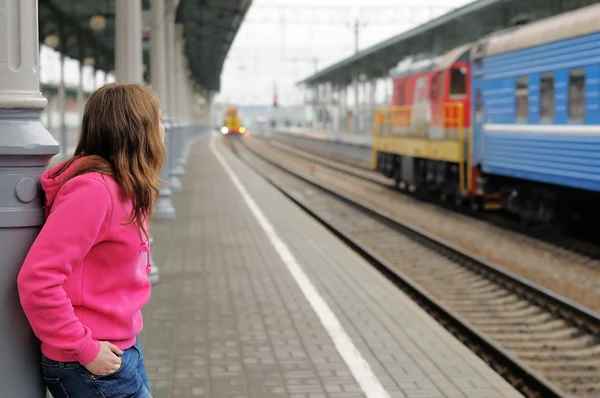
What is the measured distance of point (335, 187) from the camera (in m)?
29.1

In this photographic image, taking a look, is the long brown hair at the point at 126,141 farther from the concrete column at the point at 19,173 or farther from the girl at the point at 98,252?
the concrete column at the point at 19,173

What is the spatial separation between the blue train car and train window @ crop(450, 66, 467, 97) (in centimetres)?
112

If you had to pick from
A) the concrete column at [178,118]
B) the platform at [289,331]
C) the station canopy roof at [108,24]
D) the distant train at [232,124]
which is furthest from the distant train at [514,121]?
the distant train at [232,124]

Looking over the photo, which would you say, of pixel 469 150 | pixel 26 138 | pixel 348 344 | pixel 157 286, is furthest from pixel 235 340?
pixel 469 150

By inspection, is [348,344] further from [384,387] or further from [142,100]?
[142,100]

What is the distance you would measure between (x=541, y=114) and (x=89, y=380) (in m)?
13.0

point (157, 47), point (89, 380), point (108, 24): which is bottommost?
point (89, 380)

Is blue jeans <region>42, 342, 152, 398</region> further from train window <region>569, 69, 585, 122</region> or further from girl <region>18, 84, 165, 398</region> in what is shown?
train window <region>569, 69, 585, 122</region>

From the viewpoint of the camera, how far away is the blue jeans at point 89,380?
2.85 meters

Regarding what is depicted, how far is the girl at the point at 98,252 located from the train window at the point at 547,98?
12.2 m

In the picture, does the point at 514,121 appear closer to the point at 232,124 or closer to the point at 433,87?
the point at 433,87

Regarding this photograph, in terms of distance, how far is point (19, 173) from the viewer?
9.91ft

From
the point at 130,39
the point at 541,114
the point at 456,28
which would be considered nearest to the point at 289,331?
the point at 130,39

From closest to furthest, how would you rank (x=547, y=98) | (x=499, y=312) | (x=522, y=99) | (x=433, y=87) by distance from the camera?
(x=499, y=312), (x=547, y=98), (x=522, y=99), (x=433, y=87)
